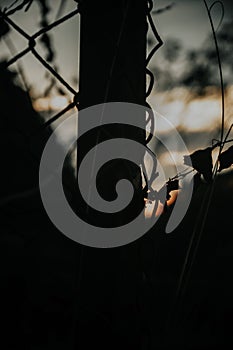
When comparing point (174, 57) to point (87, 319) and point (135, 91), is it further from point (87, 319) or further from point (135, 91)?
point (87, 319)

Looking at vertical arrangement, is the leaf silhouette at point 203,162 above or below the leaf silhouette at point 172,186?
above

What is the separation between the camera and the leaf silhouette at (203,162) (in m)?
0.74

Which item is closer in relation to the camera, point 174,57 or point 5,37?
point 5,37

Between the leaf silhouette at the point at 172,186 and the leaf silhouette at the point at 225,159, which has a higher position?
the leaf silhouette at the point at 225,159

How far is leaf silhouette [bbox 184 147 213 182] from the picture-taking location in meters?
0.74

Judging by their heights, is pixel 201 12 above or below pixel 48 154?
above

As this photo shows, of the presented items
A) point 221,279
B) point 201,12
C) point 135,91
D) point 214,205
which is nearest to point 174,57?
point 201,12

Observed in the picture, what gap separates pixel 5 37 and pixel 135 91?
203 mm

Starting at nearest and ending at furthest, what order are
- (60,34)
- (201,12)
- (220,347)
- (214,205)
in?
(60,34)
(201,12)
(220,347)
(214,205)

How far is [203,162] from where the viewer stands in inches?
29.2

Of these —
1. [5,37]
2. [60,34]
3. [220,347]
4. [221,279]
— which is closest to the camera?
[5,37]

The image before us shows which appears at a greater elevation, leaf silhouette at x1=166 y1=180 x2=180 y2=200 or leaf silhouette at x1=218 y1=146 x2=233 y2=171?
leaf silhouette at x1=218 y1=146 x2=233 y2=171

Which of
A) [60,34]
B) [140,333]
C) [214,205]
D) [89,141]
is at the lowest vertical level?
[140,333]

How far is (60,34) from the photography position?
32.9 inches
